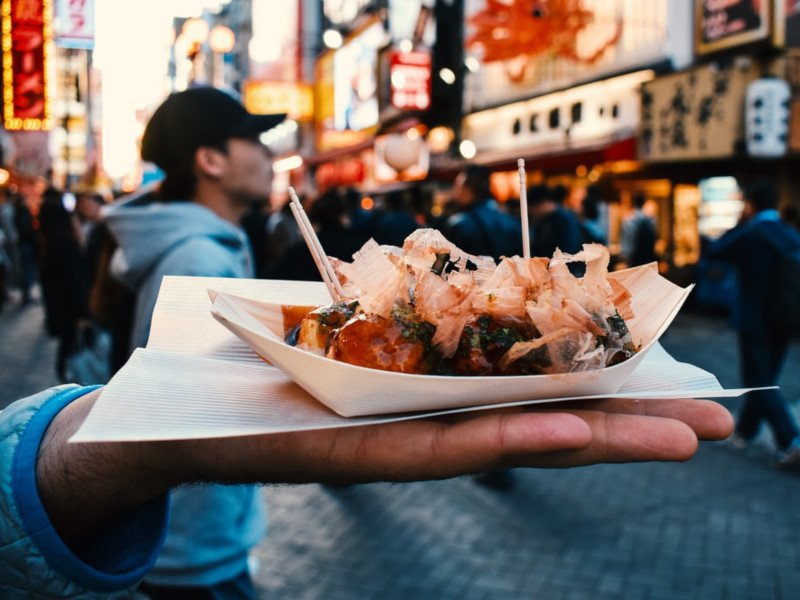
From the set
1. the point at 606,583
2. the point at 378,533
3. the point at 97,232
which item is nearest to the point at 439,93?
the point at 97,232

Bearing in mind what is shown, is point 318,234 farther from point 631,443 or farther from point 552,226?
point 631,443

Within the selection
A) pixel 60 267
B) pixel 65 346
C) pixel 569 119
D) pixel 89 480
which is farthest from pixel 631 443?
pixel 569 119

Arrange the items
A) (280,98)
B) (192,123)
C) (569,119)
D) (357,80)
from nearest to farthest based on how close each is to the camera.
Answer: (192,123) < (569,119) < (357,80) < (280,98)

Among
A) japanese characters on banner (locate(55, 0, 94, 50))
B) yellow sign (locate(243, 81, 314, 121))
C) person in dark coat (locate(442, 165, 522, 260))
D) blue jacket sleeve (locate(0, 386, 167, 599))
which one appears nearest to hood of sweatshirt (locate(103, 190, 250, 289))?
blue jacket sleeve (locate(0, 386, 167, 599))

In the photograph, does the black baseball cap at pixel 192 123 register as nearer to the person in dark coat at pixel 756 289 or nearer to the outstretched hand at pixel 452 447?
the outstretched hand at pixel 452 447

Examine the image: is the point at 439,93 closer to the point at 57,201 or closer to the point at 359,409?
the point at 57,201

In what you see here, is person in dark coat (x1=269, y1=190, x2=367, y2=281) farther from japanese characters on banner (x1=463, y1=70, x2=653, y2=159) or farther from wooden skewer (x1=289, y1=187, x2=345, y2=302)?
japanese characters on banner (x1=463, y1=70, x2=653, y2=159)
